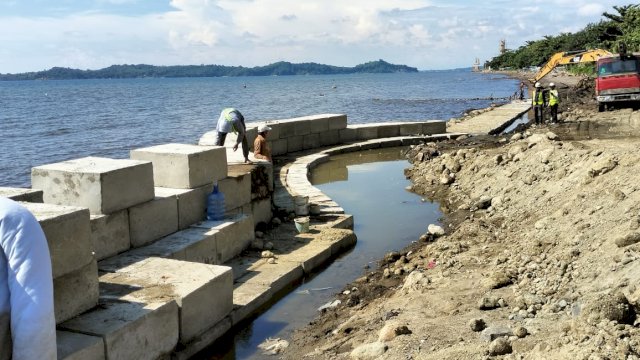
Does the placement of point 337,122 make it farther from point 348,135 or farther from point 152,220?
point 152,220

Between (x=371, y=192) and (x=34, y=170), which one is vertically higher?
(x=34, y=170)

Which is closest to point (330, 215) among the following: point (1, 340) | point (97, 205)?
point (97, 205)

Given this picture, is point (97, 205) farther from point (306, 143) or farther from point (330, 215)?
point (306, 143)

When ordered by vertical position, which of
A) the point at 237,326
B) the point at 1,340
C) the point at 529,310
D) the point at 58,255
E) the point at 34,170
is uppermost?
the point at 34,170

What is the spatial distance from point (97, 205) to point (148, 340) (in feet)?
6.56

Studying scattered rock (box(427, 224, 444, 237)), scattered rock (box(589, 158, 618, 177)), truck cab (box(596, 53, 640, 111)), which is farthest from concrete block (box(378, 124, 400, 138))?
scattered rock (box(589, 158, 618, 177))

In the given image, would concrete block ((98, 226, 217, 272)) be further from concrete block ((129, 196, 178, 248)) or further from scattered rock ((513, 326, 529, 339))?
scattered rock ((513, 326, 529, 339))

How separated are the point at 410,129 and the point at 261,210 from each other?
12.2 meters

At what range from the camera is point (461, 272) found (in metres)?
7.43

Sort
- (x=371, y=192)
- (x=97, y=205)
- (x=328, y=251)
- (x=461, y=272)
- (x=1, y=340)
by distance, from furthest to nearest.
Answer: (x=371, y=192) < (x=328, y=251) < (x=461, y=272) < (x=97, y=205) < (x=1, y=340)

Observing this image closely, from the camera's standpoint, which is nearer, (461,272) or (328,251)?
(461,272)

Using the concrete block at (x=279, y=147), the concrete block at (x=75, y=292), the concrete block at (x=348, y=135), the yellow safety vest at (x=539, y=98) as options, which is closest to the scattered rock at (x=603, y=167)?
the concrete block at (x=75, y=292)

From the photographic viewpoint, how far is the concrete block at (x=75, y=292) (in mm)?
5215

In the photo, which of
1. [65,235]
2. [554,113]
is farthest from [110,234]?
[554,113]
